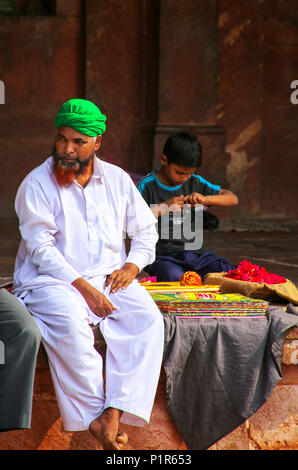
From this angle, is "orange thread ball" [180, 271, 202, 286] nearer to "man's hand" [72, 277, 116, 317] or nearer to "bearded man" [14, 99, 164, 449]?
"bearded man" [14, 99, 164, 449]

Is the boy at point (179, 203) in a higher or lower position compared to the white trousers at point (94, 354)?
higher

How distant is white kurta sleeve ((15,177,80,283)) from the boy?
1289 millimetres

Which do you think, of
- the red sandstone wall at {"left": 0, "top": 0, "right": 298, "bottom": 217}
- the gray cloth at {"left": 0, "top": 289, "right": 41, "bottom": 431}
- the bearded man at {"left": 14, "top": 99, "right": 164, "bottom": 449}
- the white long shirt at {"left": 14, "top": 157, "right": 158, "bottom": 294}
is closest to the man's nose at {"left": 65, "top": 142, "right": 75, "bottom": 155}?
the bearded man at {"left": 14, "top": 99, "right": 164, "bottom": 449}

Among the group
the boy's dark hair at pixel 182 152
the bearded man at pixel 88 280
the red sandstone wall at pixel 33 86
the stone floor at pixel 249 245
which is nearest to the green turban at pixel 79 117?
the bearded man at pixel 88 280

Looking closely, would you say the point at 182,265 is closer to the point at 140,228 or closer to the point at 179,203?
the point at 179,203

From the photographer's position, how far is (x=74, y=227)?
418cm

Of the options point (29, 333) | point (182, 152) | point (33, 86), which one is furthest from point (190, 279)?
point (33, 86)

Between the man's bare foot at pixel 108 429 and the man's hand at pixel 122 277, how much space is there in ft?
2.19

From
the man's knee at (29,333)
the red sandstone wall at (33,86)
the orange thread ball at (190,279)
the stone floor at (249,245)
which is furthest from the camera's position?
the red sandstone wall at (33,86)

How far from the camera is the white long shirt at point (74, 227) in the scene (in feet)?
13.3

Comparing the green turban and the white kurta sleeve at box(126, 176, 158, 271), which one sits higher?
the green turban

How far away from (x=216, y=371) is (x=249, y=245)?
4466mm

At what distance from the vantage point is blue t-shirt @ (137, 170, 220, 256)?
5.52 m

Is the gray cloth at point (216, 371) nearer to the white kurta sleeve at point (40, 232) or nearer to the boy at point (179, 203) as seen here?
the white kurta sleeve at point (40, 232)
